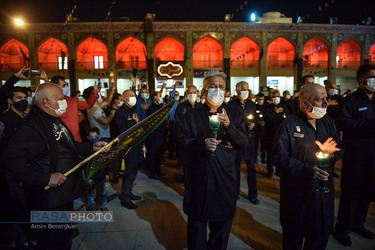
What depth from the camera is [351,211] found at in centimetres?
328

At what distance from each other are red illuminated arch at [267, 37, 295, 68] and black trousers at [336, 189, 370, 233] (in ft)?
87.4

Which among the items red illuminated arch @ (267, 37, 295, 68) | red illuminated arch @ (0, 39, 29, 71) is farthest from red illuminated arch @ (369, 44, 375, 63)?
red illuminated arch @ (0, 39, 29, 71)

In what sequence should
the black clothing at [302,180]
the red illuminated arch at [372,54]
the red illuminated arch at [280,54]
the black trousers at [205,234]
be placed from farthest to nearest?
1. the red illuminated arch at [372,54]
2. the red illuminated arch at [280,54]
3. the black trousers at [205,234]
4. the black clothing at [302,180]

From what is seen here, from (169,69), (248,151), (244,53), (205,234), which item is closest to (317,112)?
(205,234)

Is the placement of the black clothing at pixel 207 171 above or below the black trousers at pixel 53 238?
above

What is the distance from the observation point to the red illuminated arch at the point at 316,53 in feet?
88.2

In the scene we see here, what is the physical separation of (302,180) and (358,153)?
64.7 inches

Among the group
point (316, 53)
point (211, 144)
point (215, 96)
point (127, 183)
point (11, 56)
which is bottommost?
point (127, 183)

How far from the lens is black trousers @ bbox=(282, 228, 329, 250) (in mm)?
2277

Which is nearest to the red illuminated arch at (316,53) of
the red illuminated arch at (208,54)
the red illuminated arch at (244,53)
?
the red illuminated arch at (244,53)

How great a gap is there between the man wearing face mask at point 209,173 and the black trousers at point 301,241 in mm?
658

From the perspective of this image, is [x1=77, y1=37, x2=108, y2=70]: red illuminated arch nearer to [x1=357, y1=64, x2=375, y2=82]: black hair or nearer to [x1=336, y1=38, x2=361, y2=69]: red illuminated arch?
[x1=357, y1=64, x2=375, y2=82]: black hair

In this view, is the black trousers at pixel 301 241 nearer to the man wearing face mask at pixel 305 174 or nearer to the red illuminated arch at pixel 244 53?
the man wearing face mask at pixel 305 174

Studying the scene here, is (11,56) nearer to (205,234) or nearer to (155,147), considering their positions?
(155,147)
